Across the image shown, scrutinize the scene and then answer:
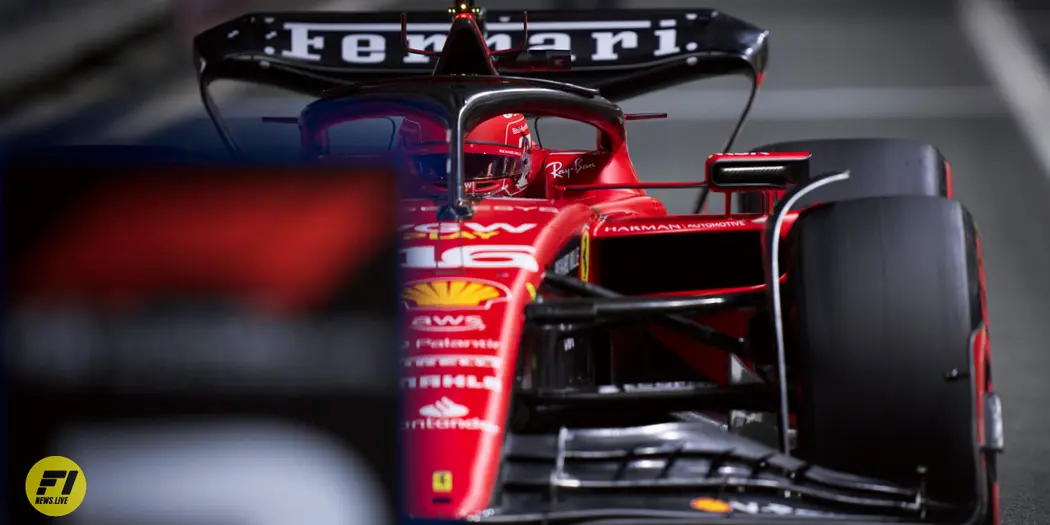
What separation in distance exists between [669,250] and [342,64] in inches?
79.8

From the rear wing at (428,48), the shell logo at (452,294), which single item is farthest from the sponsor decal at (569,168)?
the shell logo at (452,294)

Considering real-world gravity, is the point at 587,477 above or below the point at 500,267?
below

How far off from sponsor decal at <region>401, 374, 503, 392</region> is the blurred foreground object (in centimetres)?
54

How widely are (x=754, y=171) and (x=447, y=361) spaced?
101 centimetres

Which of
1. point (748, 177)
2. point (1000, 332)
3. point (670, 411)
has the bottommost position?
point (1000, 332)

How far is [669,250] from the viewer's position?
11.0 feet

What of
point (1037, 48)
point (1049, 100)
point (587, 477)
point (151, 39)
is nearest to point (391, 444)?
point (587, 477)

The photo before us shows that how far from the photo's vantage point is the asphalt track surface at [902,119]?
7.23 metres

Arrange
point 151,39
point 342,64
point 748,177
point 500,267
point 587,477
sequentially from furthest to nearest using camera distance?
1. point 151,39
2. point 342,64
3. point 748,177
4. point 500,267
5. point 587,477

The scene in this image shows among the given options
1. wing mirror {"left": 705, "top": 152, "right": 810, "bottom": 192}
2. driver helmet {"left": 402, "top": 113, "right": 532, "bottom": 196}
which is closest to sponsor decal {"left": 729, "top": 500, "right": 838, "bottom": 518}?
wing mirror {"left": 705, "top": 152, "right": 810, "bottom": 192}

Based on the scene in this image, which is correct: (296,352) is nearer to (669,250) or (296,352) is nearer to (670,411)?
(670,411)

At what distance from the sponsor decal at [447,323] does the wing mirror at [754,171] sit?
803 millimetres

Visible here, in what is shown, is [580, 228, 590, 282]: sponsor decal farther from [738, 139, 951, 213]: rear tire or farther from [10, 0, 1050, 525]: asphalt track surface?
[10, 0, 1050, 525]: asphalt track surface

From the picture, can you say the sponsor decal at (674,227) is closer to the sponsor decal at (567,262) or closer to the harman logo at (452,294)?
the sponsor decal at (567,262)
